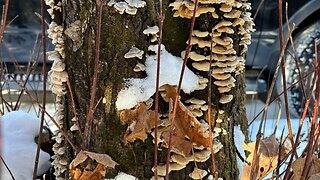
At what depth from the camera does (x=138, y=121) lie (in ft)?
5.24

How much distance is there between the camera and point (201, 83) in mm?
1656

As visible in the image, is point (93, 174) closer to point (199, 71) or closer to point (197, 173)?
point (197, 173)

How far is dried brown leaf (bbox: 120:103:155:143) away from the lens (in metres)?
1.55

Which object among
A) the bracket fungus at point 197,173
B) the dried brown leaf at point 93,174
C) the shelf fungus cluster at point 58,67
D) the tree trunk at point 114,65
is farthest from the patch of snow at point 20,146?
the bracket fungus at point 197,173

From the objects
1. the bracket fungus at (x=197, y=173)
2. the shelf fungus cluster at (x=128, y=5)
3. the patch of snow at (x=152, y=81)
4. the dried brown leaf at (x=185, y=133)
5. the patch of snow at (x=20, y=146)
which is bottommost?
the patch of snow at (x=20, y=146)

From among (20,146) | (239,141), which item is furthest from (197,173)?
(20,146)

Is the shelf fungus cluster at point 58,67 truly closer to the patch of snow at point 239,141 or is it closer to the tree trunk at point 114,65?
the tree trunk at point 114,65

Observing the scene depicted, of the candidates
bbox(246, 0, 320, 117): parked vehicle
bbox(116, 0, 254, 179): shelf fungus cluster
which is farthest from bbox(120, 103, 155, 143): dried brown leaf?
bbox(246, 0, 320, 117): parked vehicle

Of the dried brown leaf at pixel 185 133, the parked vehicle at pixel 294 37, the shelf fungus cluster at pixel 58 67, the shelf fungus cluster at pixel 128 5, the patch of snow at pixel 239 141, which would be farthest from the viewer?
the parked vehicle at pixel 294 37

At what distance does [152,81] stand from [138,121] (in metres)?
0.13

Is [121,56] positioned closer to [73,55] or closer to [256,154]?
[73,55]

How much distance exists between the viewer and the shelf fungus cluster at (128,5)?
1597 mm

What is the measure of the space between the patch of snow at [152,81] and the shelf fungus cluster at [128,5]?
0.48 feet

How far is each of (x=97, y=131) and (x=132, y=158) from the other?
13 centimetres
